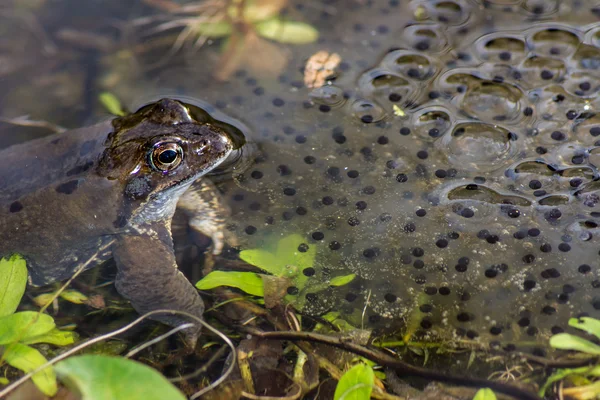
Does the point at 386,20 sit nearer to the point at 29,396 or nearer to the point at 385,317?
the point at 385,317

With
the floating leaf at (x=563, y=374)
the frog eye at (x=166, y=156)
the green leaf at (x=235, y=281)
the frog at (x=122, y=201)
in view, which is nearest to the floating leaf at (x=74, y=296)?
the frog at (x=122, y=201)

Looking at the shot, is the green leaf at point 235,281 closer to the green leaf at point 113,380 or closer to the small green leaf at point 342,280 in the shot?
the small green leaf at point 342,280

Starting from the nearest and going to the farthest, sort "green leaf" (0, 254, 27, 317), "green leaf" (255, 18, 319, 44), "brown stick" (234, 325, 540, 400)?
"brown stick" (234, 325, 540, 400)
"green leaf" (0, 254, 27, 317)
"green leaf" (255, 18, 319, 44)

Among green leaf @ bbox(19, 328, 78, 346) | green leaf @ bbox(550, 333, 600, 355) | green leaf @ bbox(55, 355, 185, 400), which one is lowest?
green leaf @ bbox(19, 328, 78, 346)

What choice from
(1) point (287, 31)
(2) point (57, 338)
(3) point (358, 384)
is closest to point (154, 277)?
(2) point (57, 338)

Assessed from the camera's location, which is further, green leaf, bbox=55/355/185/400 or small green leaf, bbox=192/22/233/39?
small green leaf, bbox=192/22/233/39

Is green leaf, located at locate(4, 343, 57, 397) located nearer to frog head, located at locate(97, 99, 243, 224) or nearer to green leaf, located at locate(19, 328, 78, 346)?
green leaf, located at locate(19, 328, 78, 346)

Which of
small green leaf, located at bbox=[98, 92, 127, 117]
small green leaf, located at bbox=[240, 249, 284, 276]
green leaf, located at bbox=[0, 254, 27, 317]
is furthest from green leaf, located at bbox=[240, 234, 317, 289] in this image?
small green leaf, located at bbox=[98, 92, 127, 117]
